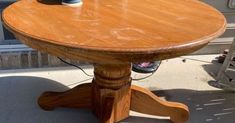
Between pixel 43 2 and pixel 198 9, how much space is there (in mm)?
748

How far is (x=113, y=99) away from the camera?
1.50 meters

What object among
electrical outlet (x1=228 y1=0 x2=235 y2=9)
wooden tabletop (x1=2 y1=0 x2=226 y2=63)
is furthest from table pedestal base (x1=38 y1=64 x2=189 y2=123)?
electrical outlet (x1=228 y1=0 x2=235 y2=9)

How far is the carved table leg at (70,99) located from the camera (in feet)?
5.49

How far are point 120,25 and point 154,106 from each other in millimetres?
601

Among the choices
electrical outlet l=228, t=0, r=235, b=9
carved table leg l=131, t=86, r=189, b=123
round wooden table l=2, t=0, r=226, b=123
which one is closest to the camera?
round wooden table l=2, t=0, r=226, b=123

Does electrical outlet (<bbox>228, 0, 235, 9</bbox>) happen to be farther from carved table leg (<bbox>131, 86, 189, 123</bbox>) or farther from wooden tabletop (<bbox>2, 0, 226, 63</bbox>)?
carved table leg (<bbox>131, 86, 189, 123</bbox>)

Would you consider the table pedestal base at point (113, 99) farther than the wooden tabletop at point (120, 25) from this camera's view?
Yes

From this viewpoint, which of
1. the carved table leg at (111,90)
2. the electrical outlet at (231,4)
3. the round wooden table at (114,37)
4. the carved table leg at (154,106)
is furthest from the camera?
the electrical outlet at (231,4)

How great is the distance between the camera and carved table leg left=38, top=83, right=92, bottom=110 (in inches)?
65.9

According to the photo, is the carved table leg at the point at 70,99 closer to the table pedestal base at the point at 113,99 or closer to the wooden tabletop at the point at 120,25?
the table pedestal base at the point at 113,99

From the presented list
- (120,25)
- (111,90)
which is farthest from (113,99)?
(120,25)

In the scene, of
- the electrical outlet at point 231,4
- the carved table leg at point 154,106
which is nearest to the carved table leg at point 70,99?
the carved table leg at point 154,106

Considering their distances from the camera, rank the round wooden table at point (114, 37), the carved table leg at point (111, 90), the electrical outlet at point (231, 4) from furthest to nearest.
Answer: the electrical outlet at point (231, 4), the carved table leg at point (111, 90), the round wooden table at point (114, 37)

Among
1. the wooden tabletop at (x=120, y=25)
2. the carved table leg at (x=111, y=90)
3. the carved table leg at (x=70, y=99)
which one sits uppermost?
the wooden tabletop at (x=120, y=25)
